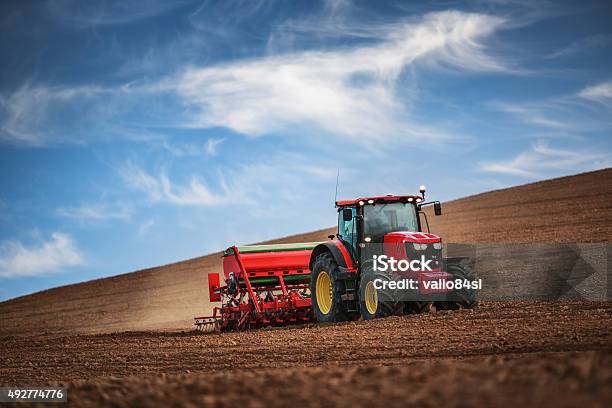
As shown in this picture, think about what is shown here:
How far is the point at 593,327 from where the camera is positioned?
1165 centimetres

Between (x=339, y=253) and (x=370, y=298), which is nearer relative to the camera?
(x=370, y=298)

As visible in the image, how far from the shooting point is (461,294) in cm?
1498

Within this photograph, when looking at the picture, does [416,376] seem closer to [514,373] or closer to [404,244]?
[514,373]

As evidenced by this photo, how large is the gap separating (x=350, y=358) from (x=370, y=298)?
4.74 metres

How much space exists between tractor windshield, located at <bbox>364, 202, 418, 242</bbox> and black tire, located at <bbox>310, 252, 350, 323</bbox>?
103cm

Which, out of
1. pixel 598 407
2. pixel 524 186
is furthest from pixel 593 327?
pixel 524 186

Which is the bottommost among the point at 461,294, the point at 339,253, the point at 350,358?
the point at 350,358

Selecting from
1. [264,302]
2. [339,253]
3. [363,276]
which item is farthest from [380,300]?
[264,302]

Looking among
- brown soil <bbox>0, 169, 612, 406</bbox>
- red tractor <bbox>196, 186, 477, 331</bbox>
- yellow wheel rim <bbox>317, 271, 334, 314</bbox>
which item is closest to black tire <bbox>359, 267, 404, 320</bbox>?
red tractor <bbox>196, 186, 477, 331</bbox>

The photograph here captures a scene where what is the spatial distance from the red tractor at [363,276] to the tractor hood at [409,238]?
0.06 feet

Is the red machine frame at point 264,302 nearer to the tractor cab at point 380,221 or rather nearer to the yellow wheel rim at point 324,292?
the yellow wheel rim at point 324,292

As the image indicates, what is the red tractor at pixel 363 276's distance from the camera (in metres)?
14.8

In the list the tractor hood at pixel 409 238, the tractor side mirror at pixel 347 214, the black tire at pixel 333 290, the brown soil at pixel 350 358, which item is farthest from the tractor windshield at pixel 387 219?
the brown soil at pixel 350 358

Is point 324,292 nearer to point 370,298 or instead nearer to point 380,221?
point 370,298
